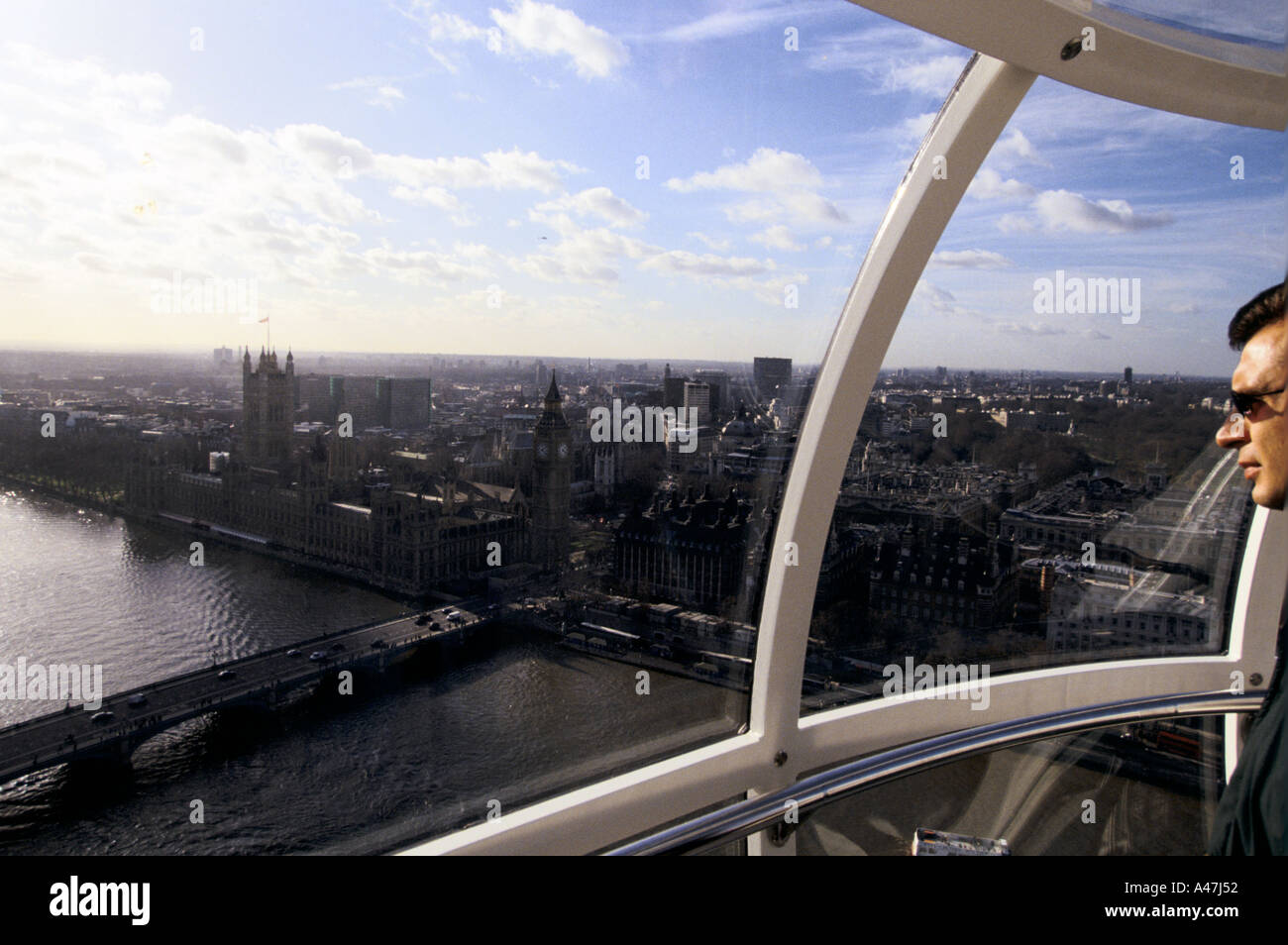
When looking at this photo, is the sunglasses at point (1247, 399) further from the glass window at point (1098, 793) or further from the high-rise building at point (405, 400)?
the glass window at point (1098, 793)

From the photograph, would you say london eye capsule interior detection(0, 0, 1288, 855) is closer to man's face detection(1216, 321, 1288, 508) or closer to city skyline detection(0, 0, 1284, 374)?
city skyline detection(0, 0, 1284, 374)

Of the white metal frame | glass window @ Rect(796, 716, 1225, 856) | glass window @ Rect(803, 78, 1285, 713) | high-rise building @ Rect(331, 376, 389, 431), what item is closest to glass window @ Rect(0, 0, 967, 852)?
high-rise building @ Rect(331, 376, 389, 431)

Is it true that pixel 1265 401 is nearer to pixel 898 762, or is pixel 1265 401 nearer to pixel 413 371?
pixel 898 762

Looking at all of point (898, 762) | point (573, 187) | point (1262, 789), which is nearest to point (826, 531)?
point (898, 762)

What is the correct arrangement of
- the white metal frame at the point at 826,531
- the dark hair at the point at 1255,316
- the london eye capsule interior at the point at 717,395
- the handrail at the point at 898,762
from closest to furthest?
the dark hair at the point at 1255,316, the handrail at the point at 898,762, the london eye capsule interior at the point at 717,395, the white metal frame at the point at 826,531

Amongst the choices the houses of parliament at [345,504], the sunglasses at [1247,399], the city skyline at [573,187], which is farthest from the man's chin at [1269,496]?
the houses of parliament at [345,504]
